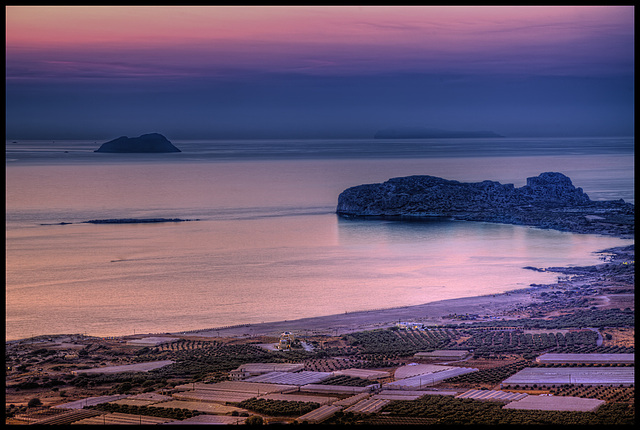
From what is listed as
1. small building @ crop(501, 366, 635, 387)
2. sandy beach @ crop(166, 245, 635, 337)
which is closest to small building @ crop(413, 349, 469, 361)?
small building @ crop(501, 366, 635, 387)

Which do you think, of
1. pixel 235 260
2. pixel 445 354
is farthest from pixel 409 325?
pixel 235 260

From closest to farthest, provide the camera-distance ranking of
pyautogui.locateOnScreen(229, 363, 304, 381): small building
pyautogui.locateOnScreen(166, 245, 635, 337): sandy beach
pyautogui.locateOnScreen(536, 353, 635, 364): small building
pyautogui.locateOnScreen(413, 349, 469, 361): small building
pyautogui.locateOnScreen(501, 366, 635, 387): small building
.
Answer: pyautogui.locateOnScreen(501, 366, 635, 387): small building < pyautogui.locateOnScreen(229, 363, 304, 381): small building < pyautogui.locateOnScreen(536, 353, 635, 364): small building < pyautogui.locateOnScreen(413, 349, 469, 361): small building < pyautogui.locateOnScreen(166, 245, 635, 337): sandy beach

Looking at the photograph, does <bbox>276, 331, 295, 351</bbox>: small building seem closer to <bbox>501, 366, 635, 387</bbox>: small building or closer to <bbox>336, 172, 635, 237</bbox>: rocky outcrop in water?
<bbox>501, 366, 635, 387</bbox>: small building

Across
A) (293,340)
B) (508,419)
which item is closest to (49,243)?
(293,340)

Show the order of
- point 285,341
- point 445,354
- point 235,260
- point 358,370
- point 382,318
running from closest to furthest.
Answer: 1. point 358,370
2. point 445,354
3. point 285,341
4. point 382,318
5. point 235,260

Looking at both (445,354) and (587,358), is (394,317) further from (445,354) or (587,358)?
(587,358)

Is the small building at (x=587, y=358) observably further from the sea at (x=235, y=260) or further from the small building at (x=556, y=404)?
the sea at (x=235, y=260)

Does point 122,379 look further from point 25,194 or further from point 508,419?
point 25,194
